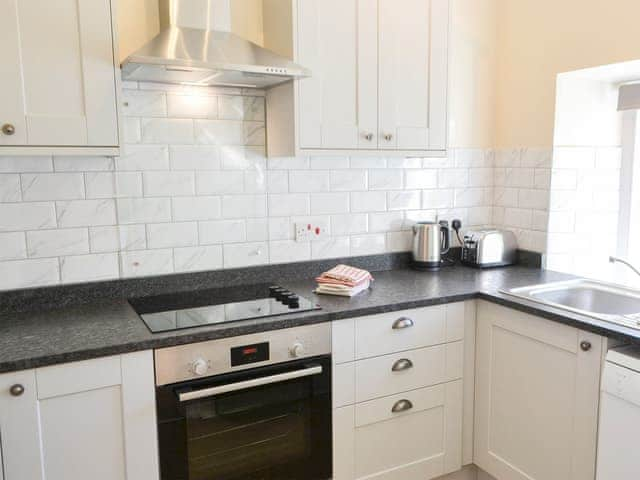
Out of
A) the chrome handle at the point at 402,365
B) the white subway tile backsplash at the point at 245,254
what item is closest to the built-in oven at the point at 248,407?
the chrome handle at the point at 402,365

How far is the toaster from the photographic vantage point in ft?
9.20

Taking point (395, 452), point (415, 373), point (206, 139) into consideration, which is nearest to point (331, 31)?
point (206, 139)

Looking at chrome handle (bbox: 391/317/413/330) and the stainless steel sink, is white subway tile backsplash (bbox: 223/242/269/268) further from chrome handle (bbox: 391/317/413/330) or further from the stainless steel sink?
the stainless steel sink

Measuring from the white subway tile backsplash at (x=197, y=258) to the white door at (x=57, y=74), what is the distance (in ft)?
1.99

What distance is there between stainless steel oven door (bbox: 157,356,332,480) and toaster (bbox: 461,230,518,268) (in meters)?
1.11

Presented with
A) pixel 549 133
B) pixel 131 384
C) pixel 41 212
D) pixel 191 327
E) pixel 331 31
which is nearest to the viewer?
pixel 131 384

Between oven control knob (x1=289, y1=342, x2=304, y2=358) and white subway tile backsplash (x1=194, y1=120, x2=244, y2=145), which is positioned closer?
oven control knob (x1=289, y1=342, x2=304, y2=358)

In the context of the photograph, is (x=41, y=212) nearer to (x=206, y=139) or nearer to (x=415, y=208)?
(x=206, y=139)

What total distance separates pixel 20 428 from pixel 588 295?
2.25 meters

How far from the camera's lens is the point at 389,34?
2.37 meters

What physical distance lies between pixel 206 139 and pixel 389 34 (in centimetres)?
88

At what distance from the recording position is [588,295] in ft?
8.21

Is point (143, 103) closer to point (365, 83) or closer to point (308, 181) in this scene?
point (308, 181)

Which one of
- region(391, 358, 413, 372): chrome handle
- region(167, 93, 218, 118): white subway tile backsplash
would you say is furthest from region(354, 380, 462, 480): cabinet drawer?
region(167, 93, 218, 118): white subway tile backsplash
